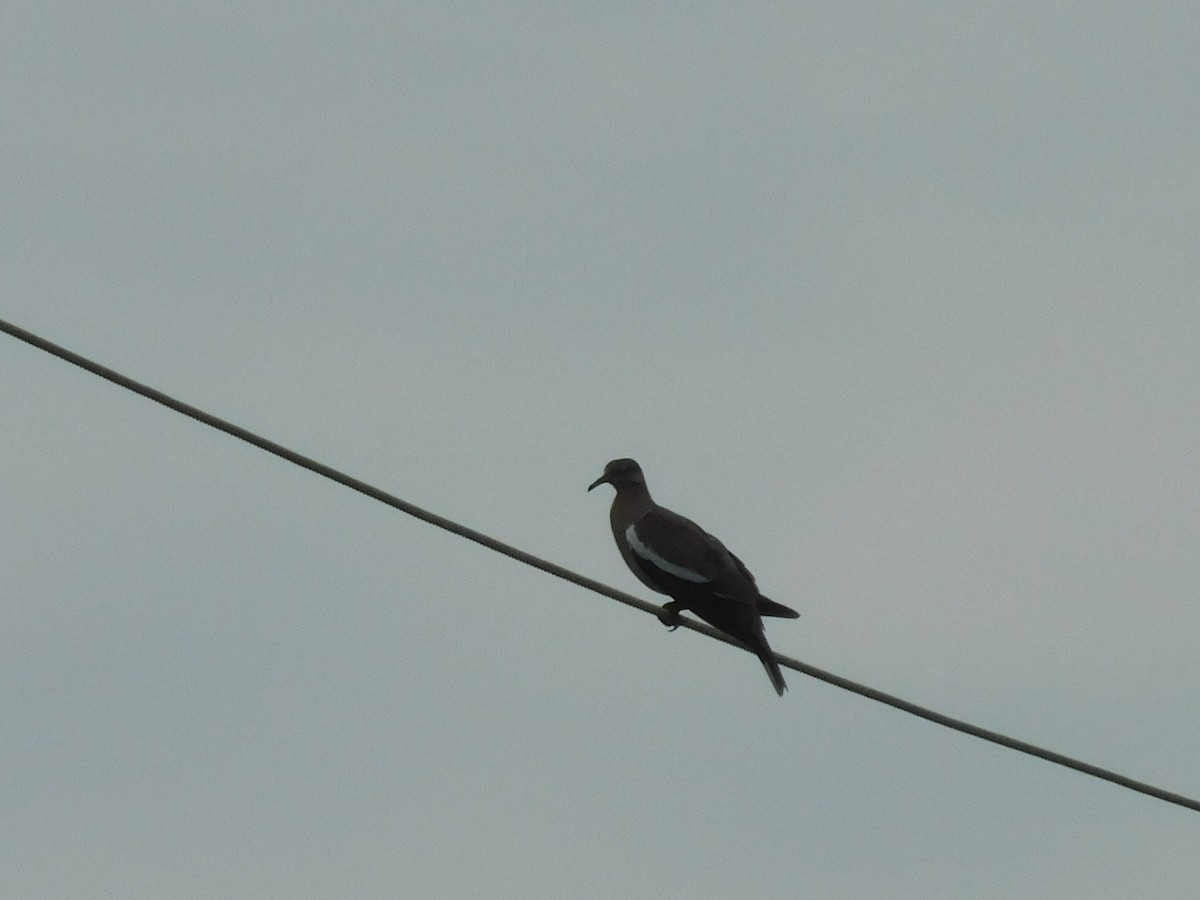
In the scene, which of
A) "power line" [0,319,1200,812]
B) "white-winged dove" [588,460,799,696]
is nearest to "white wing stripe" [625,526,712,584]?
"white-winged dove" [588,460,799,696]

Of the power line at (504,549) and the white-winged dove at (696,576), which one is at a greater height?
the white-winged dove at (696,576)

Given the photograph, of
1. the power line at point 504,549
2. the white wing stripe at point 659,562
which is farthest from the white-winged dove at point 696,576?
the power line at point 504,549

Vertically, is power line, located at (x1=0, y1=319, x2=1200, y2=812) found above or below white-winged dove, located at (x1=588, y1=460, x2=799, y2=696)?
below

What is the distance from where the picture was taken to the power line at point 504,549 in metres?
7.23

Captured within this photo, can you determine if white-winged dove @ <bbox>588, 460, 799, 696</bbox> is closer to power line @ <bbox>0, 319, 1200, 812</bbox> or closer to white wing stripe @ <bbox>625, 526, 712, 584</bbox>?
white wing stripe @ <bbox>625, 526, 712, 584</bbox>

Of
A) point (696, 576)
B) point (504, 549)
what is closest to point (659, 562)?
point (696, 576)

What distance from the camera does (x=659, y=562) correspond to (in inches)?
478

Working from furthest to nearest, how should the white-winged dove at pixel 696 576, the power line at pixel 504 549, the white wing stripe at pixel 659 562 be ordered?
the white wing stripe at pixel 659 562, the white-winged dove at pixel 696 576, the power line at pixel 504 549

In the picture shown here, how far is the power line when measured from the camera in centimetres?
723

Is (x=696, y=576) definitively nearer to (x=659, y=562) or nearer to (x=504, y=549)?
(x=659, y=562)

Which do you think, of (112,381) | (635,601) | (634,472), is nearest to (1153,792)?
(635,601)

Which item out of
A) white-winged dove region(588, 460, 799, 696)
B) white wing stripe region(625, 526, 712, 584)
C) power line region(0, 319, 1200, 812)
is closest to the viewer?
power line region(0, 319, 1200, 812)

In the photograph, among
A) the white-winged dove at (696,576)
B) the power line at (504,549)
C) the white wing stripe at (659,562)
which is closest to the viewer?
the power line at (504,549)

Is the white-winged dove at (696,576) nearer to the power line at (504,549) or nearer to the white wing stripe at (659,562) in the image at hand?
the white wing stripe at (659,562)
